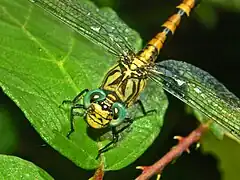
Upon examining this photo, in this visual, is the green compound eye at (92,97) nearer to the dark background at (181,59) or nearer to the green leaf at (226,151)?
the dark background at (181,59)

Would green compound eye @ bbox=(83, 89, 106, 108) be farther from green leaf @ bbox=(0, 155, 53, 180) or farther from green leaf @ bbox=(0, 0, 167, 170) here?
green leaf @ bbox=(0, 155, 53, 180)

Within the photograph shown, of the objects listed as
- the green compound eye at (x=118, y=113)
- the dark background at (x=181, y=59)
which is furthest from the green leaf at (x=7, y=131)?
the green compound eye at (x=118, y=113)

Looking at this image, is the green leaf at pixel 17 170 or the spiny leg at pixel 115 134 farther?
the spiny leg at pixel 115 134

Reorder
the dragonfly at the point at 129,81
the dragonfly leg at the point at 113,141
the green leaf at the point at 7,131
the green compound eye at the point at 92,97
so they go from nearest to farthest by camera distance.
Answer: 1. the dragonfly leg at the point at 113,141
2. the green compound eye at the point at 92,97
3. the dragonfly at the point at 129,81
4. the green leaf at the point at 7,131

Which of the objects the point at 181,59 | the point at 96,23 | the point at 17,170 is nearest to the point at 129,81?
the point at 96,23


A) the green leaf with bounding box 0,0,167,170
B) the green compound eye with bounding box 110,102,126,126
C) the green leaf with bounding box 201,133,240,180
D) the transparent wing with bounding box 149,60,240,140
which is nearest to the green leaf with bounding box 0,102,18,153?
the green leaf with bounding box 0,0,167,170

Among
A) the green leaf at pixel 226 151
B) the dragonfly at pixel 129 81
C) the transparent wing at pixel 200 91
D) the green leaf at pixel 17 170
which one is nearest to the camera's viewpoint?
the green leaf at pixel 17 170

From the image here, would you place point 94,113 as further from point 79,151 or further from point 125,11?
point 125,11

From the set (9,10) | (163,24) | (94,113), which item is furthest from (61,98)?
(163,24)
